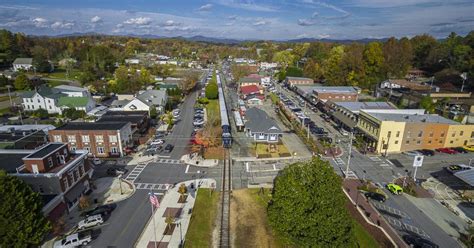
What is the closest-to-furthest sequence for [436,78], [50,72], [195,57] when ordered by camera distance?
[436,78] < [50,72] < [195,57]

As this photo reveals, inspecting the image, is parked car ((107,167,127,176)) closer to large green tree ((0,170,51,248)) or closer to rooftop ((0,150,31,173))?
rooftop ((0,150,31,173))

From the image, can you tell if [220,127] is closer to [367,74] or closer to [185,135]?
[185,135]

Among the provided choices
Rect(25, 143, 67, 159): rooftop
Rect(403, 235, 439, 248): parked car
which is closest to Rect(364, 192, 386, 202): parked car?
Rect(403, 235, 439, 248): parked car

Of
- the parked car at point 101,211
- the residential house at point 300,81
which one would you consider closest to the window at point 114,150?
the parked car at point 101,211

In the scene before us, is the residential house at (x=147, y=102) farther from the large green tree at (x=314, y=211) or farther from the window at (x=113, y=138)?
the large green tree at (x=314, y=211)

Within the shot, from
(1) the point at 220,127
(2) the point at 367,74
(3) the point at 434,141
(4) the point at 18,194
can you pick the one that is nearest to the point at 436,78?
(2) the point at 367,74

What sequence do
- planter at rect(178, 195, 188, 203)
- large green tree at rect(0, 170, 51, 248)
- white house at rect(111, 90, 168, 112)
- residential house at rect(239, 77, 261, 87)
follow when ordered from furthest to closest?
1. residential house at rect(239, 77, 261, 87)
2. white house at rect(111, 90, 168, 112)
3. planter at rect(178, 195, 188, 203)
4. large green tree at rect(0, 170, 51, 248)

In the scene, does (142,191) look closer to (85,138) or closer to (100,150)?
(100,150)
